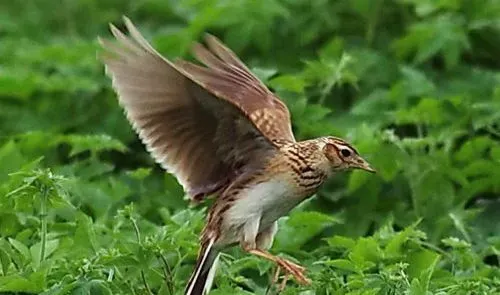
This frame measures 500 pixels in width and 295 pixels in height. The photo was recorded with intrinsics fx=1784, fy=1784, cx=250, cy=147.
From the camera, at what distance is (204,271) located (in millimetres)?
5973

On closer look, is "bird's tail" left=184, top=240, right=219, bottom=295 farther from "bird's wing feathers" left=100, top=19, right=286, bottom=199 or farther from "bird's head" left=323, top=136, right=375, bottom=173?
"bird's head" left=323, top=136, right=375, bottom=173

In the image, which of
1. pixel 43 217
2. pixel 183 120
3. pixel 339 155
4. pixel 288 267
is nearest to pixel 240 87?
pixel 183 120

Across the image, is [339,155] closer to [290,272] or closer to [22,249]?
[290,272]

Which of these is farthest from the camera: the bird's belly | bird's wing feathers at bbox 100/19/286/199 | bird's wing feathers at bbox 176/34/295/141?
bird's wing feathers at bbox 176/34/295/141

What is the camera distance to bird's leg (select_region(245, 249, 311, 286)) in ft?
18.8

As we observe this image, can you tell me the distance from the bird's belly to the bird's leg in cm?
11

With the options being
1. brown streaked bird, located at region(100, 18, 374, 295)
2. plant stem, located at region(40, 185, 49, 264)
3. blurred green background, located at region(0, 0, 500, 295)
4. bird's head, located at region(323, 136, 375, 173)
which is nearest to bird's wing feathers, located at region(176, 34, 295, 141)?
brown streaked bird, located at region(100, 18, 374, 295)

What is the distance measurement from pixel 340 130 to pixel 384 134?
0.65m

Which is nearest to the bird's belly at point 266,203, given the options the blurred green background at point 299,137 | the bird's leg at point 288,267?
the bird's leg at point 288,267

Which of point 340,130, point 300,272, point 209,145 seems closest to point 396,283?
point 300,272

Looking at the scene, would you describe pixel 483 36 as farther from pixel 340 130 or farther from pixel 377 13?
pixel 340 130

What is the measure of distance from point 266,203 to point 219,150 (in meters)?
0.37

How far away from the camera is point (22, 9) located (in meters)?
11.0

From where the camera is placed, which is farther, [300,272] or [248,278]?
[248,278]
